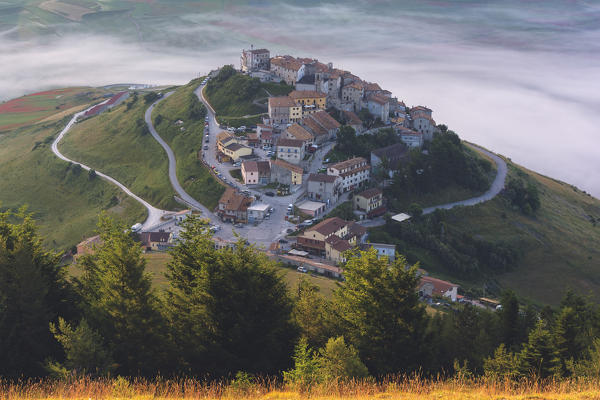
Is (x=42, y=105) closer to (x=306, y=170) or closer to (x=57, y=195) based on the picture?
(x=57, y=195)

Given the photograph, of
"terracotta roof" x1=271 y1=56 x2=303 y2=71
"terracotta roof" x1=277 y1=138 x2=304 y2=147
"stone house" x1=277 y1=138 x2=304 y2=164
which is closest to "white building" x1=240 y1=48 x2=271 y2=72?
"terracotta roof" x1=271 y1=56 x2=303 y2=71

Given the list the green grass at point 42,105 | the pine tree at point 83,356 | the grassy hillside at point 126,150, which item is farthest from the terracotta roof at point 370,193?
the green grass at point 42,105

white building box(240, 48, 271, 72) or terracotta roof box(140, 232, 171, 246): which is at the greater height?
white building box(240, 48, 271, 72)

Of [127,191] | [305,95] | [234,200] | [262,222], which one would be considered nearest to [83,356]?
[262,222]

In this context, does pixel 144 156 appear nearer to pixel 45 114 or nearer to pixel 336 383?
pixel 45 114

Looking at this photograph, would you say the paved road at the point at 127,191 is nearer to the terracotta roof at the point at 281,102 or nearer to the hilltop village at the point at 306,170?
the hilltop village at the point at 306,170

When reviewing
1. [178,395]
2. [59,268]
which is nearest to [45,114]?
[59,268]

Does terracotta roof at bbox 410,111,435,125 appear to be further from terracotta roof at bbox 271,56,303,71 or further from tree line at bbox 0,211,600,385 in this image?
tree line at bbox 0,211,600,385
